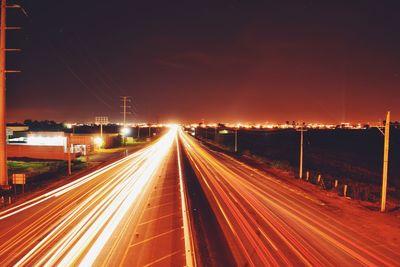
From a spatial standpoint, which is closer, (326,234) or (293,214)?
(326,234)

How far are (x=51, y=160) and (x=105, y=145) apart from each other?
16.4m

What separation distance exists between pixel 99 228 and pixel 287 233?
8487 millimetres

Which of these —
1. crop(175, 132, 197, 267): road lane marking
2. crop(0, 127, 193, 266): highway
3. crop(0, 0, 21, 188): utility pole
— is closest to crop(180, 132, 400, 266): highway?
crop(175, 132, 197, 267): road lane marking

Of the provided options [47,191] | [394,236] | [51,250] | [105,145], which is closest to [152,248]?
[51,250]

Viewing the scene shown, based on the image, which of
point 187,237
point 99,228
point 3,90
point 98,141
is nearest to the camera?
point 187,237

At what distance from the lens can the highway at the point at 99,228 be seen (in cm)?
1111

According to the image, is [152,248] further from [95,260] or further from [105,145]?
[105,145]

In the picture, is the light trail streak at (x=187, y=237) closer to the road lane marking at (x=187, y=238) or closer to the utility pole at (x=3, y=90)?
the road lane marking at (x=187, y=238)

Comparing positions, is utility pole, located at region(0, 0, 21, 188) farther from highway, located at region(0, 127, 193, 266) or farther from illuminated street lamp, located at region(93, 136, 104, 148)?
illuminated street lamp, located at region(93, 136, 104, 148)

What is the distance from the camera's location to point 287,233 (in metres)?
14.0

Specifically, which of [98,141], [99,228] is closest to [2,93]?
[99,228]

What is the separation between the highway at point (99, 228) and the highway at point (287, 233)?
92.3 inches

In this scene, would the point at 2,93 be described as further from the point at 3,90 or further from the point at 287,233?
the point at 287,233

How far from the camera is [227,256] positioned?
1140cm
